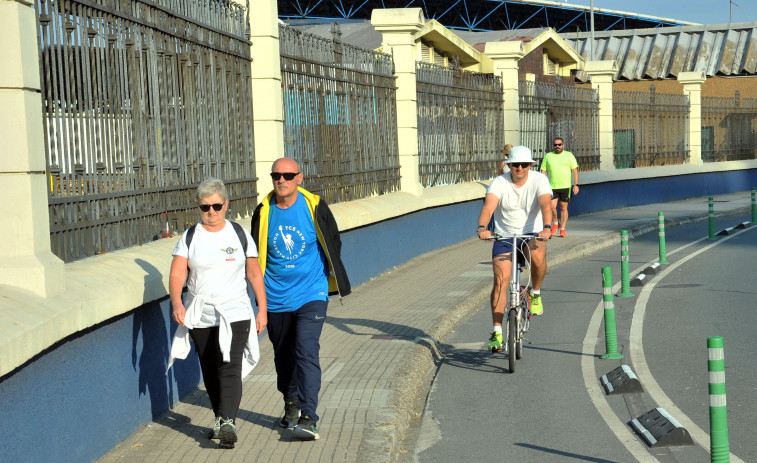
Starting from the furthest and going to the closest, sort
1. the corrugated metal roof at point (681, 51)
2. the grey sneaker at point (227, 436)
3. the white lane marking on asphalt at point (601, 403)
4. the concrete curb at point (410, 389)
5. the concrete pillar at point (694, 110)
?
the corrugated metal roof at point (681, 51) → the concrete pillar at point (694, 110) → the white lane marking on asphalt at point (601, 403) → the concrete curb at point (410, 389) → the grey sneaker at point (227, 436)

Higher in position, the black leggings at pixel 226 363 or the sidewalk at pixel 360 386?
the black leggings at pixel 226 363

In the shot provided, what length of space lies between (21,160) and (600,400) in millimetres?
4431

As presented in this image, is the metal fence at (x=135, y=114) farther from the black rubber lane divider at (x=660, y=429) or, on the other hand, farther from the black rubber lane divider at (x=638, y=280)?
the black rubber lane divider at (x=638, y=280)

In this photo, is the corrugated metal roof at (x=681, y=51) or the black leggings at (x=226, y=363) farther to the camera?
the corrugated metal roof at (x=681, y=51)

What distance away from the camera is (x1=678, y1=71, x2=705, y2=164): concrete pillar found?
3381 centimetres

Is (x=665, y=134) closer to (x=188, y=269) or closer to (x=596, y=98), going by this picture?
(x=596, y=98)

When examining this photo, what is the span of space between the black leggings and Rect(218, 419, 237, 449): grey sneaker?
11 cm

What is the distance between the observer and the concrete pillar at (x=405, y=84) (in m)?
16.4

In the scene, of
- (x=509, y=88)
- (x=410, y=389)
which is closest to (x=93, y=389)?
(x=410, y=389)

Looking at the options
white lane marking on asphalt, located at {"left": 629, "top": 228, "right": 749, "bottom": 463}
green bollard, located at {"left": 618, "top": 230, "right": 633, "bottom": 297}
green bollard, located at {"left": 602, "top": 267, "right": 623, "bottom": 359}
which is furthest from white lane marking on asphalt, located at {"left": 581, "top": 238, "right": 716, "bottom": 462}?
green bollard, located at {"left": 618, "top": 230, "right": 633, "bottom": 297}

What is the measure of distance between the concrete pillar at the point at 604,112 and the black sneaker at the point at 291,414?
75.5 feet

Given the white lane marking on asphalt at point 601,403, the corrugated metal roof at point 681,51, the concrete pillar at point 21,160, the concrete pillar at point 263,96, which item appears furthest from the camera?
the corrugated metal roof at point 681,51

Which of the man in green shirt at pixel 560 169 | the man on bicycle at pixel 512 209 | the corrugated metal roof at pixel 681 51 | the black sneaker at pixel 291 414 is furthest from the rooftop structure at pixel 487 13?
the black sneaker at pixel 291 414

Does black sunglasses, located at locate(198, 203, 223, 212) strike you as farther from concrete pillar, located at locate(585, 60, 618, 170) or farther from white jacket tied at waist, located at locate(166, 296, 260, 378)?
concrete pillar, located at locate(585, 60, 618, 170)
